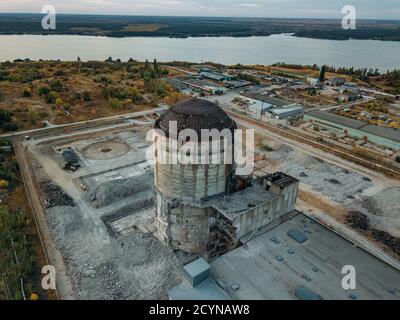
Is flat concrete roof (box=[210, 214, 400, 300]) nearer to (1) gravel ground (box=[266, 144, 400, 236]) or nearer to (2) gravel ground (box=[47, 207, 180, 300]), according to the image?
(2) gravel ground (box=[47, 207, 180, 300])

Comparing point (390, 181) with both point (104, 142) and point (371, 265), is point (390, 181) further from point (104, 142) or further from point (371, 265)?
point (104, 142)

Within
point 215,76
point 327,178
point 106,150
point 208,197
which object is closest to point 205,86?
point 215,76

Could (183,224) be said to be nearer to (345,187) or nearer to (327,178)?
(345,187)

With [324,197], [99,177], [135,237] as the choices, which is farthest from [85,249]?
[324,197]

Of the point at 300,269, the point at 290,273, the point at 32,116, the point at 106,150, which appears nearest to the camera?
the point at 290,273

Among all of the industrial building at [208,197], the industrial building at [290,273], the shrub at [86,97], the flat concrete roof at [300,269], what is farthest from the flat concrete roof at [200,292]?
the shrub at [86,97]
